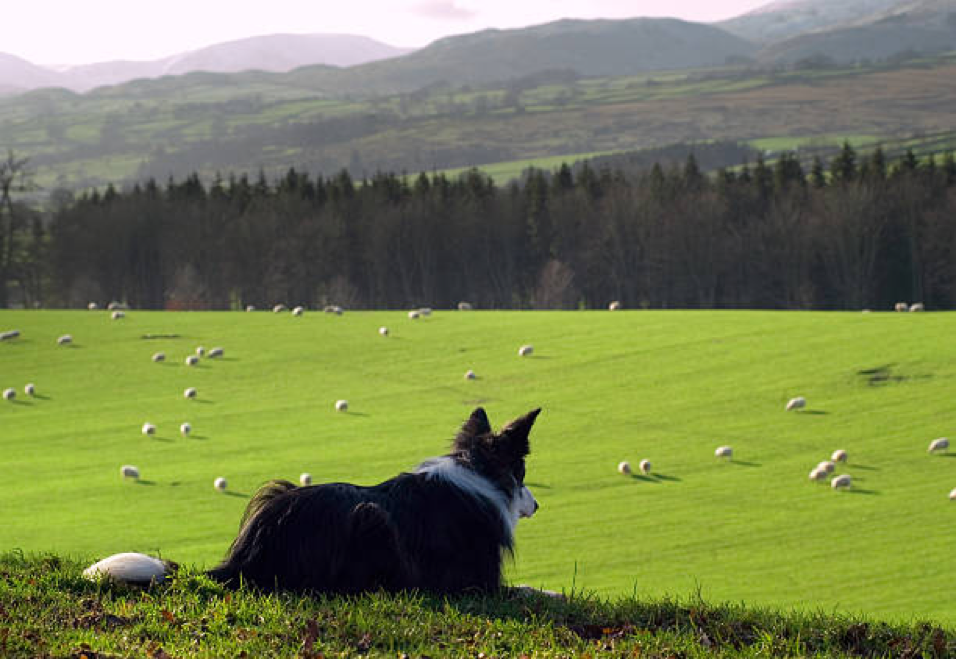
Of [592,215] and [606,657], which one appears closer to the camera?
[606,657]

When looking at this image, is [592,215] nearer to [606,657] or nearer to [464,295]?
[464,295]

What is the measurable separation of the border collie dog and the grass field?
30.0 feet

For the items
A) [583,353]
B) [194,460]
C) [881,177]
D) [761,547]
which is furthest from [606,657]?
[881,177]

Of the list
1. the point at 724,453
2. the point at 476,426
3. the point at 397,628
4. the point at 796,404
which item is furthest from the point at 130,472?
the point at 397,628

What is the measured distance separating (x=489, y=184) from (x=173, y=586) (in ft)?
449

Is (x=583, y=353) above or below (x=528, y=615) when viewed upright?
below

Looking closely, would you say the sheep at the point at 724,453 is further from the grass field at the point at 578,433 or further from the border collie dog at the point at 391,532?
the border collie dog at the point at 391,532

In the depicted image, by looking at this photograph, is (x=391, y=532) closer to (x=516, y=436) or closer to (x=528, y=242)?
(x=516, y=436)

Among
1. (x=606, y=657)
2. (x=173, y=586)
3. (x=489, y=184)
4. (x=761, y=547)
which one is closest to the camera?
(x=606, y=657)

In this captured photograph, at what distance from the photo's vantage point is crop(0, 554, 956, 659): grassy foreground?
8.77 meters

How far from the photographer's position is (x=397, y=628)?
362 inches

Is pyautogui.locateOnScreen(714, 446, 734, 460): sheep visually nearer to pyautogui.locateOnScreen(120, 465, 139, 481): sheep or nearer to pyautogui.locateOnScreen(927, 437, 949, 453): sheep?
pyautogui.locateOnScreen(927, 437, 949, 453): sheep

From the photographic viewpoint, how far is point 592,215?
13588 centimetres

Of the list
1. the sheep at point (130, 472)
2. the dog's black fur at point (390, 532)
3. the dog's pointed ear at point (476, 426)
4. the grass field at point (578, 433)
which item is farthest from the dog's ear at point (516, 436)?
the sheep at point (130, 472)
